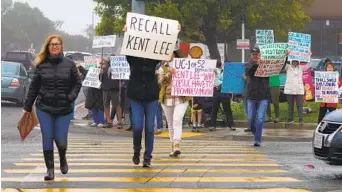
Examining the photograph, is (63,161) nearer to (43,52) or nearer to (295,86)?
(43,52)

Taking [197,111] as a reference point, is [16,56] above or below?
above

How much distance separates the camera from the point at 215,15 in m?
29.5

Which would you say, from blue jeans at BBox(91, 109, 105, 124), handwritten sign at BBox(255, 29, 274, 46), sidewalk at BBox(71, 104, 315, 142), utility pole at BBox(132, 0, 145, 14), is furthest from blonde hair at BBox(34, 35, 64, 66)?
handwritten sign at BBox(255, 29, 274, 46)

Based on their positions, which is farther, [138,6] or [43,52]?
[138,6]

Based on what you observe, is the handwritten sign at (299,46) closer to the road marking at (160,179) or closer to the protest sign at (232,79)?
the protest sign at (232,79)

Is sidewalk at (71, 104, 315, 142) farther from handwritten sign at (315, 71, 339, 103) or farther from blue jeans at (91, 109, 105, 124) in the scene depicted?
handwritten sign at (315, 71, 339, 103)

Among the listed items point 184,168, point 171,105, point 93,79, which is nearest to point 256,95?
point 171,105

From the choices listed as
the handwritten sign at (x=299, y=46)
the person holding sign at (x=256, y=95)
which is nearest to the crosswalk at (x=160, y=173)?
the person holding sign at (x=256, y=95)

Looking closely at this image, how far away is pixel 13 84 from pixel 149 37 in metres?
14.0

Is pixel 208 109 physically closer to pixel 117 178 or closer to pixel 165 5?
pixel 117 178

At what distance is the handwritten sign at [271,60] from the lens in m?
12.1

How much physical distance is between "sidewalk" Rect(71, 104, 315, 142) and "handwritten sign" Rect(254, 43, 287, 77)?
202 cm

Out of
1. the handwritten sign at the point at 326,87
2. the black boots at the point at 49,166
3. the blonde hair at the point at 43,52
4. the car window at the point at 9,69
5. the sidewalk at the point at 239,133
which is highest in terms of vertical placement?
the blonde hair at the point at 43,52

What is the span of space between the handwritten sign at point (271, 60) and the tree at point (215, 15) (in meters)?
15.0
